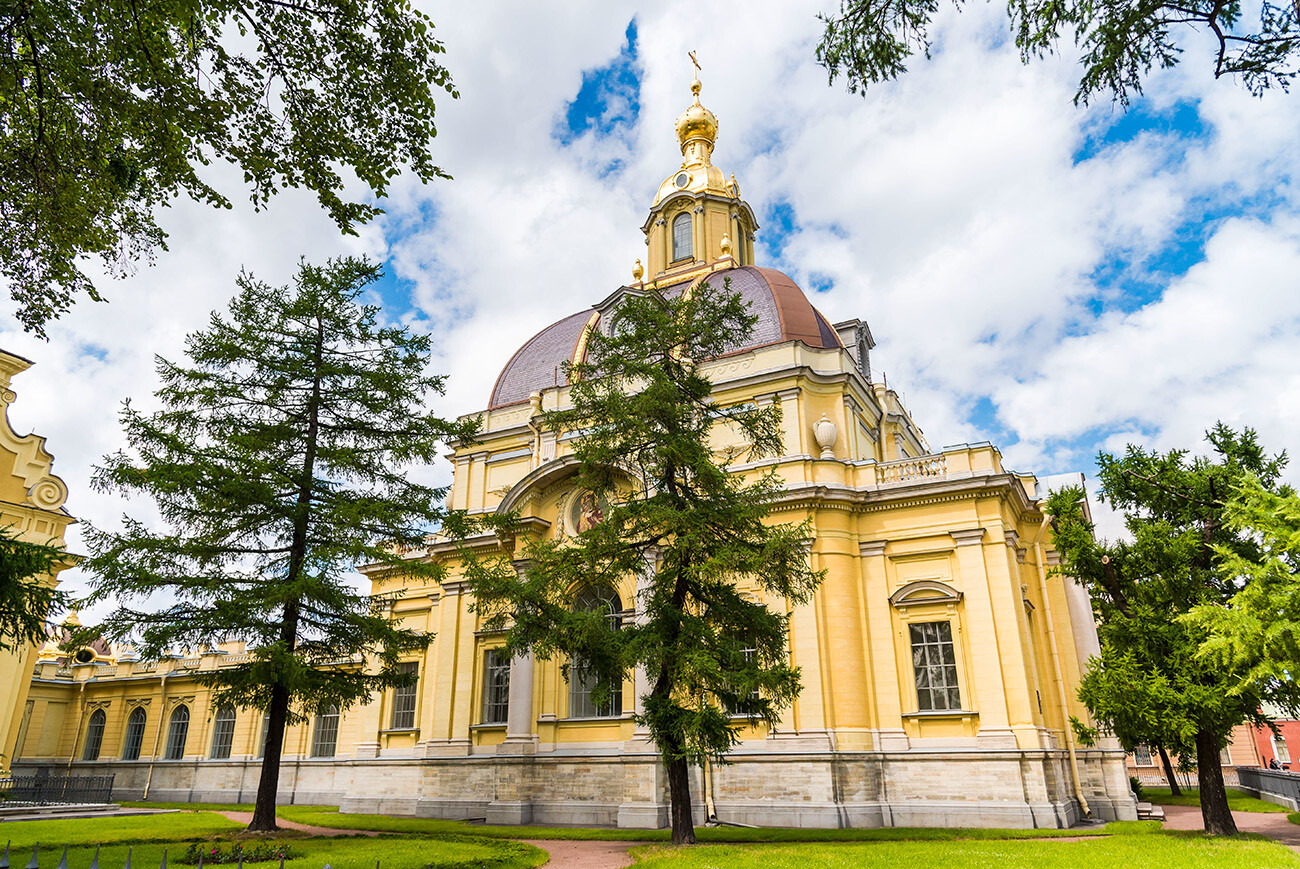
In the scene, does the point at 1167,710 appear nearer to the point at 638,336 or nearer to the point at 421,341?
the point at 638,336

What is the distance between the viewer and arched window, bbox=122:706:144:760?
36.4m

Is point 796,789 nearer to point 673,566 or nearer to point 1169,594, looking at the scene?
point 673,566

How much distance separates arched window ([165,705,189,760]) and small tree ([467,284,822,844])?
2696cm

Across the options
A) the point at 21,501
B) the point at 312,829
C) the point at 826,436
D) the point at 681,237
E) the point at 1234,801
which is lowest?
the point at 1234,801

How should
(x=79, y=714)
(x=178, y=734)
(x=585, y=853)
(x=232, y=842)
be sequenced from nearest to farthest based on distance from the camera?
(x=232, y=842) < (x=585, y=853) < (x=178, y=734) < (x=79, y=714)

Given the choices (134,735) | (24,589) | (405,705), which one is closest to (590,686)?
(405,705)

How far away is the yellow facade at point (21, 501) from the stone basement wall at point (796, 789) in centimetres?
1030

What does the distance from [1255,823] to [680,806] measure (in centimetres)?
1370

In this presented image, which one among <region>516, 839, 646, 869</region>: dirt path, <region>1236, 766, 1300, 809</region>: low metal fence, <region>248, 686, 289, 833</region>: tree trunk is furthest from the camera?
<region>1236, 766, 1300, 809</region>: low metal fence

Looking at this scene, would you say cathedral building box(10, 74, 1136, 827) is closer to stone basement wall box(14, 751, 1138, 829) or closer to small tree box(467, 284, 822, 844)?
stone basement wall box(14, 751, 1138, 829)

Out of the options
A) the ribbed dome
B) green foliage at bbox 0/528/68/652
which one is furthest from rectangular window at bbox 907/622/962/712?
green foliage at bbox 0/528/68/652

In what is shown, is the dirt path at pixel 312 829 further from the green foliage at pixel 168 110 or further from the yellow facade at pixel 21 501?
the green foliage at pixel 168 110

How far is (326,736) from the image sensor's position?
30.7 meters

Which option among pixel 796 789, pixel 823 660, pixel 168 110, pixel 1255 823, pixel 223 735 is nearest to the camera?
pixel 168 110
